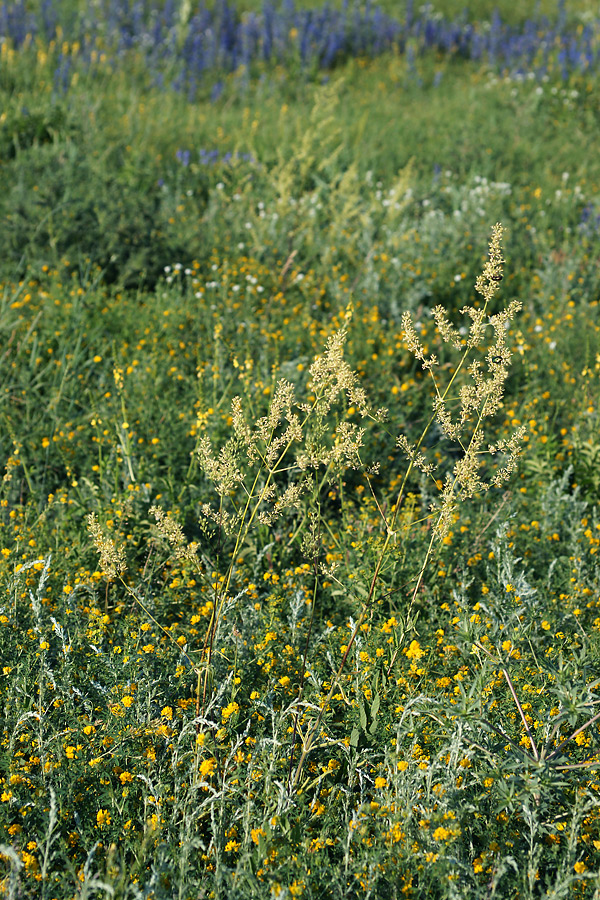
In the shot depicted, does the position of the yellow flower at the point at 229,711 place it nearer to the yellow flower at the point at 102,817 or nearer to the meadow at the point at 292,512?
the meadow at the point at 292,512

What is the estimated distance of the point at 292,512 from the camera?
355 centimetres

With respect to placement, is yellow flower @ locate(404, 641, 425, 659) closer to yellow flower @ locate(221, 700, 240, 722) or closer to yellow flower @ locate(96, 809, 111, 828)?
yellow flower @ locate(221, 700, 240, 722)

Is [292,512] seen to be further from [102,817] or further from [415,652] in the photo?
[102,817]

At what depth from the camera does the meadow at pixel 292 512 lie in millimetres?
2111

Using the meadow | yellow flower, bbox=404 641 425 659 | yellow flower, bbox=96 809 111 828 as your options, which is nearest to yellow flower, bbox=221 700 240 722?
the meadow

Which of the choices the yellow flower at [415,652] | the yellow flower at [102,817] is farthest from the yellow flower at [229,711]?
the yellow flower at [415,652]

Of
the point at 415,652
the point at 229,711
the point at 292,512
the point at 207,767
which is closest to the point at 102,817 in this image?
the point at 207,767

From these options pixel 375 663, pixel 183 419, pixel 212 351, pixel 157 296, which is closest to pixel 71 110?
pixel 157 296

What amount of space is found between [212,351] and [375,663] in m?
2.53

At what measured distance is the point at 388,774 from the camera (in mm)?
2256

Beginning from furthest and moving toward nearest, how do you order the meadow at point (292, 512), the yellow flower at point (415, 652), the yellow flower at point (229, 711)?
the yellow flower at point (415, 652) < the yellow flower at point (229, 711) < the meadow at point (292, 512)

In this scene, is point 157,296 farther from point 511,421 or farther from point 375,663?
point 375,663

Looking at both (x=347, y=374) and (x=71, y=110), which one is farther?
(x=71, y=110)

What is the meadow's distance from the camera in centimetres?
211
